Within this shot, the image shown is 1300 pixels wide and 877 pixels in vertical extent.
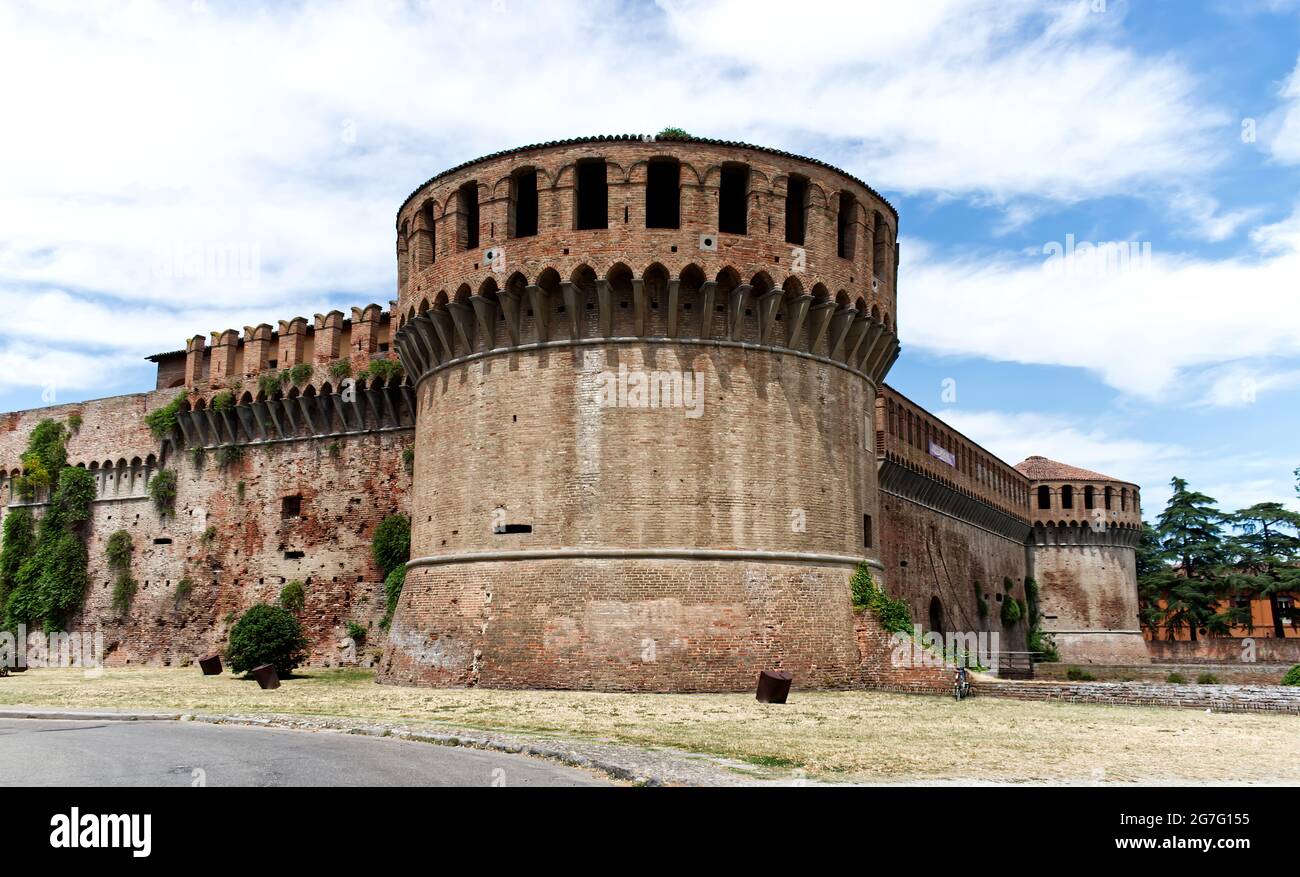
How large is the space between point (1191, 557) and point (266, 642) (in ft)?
185

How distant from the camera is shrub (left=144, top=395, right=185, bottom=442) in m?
35.0

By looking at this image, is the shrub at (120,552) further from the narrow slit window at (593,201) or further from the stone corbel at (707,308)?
the stone corbel at (707,308)

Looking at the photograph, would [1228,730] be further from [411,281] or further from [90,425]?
[90,425]

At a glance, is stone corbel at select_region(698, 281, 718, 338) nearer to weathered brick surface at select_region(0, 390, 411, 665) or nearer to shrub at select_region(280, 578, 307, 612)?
weathered brick surface at select_region(0, 390, 411, 665)

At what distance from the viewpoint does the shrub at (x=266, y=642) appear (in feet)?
86.1

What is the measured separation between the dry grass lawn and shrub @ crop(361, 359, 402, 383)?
907cm

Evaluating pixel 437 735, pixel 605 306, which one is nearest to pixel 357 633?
pixel 605 306

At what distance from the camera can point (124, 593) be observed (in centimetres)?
3512

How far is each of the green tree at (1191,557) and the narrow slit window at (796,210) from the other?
149ft

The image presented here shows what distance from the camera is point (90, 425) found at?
37719 mm

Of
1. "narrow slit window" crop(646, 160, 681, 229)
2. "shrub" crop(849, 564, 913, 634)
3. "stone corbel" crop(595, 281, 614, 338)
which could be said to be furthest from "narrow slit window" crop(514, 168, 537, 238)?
"shrub" crop(849, 564, 913, 634)

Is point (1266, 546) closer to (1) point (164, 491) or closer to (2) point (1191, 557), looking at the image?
(2) point (1191, 557)
